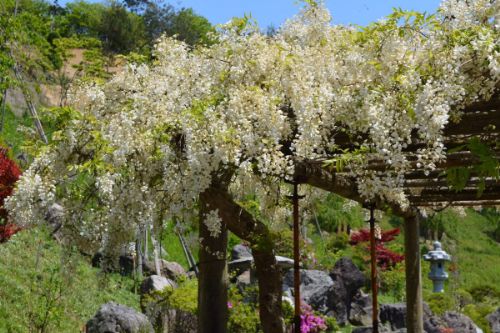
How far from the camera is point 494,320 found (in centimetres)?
1027

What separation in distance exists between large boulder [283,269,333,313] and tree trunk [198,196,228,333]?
198 inches

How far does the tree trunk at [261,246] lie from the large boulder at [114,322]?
2.61 m

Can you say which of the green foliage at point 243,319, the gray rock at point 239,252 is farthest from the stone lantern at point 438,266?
the green foliage at point 243,319

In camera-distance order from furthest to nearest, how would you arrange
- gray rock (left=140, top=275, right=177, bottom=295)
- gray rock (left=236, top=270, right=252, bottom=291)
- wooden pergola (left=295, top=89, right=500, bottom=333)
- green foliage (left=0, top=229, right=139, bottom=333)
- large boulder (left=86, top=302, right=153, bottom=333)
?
gray rock (left=236, top=270, right=252, bottom=291) < gray rock (left=140, top=275, right=177, bottom=295) < green foliage (left=0, top=229, right=139, bottom=333) < large boulder (left=86, top=302, right=153, bottom=333) < wooden pergola (left=295, top=89, right=500, bottom=333)

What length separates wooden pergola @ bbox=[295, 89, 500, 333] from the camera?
3100 mm

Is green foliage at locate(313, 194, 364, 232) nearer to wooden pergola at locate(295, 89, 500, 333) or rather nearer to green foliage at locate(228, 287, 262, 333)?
wooden pergola at locate(295, 89, 500, 333)

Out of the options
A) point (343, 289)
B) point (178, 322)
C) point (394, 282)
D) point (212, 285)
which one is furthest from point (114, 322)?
point (394, 282)

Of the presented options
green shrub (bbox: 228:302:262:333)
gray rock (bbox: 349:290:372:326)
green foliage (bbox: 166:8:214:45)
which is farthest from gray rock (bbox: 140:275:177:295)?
green foliage (bbox: 166:8:214:45)

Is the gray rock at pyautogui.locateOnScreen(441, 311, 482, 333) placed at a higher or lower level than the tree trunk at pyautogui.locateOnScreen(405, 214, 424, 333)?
lower

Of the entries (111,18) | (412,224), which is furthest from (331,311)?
(111,18)

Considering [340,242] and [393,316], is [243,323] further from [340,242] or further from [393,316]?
[340,242]

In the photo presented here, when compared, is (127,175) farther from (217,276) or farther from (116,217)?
(217,276)

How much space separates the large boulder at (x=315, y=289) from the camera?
910 centimetres

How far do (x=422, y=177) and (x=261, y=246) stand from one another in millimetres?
1672
